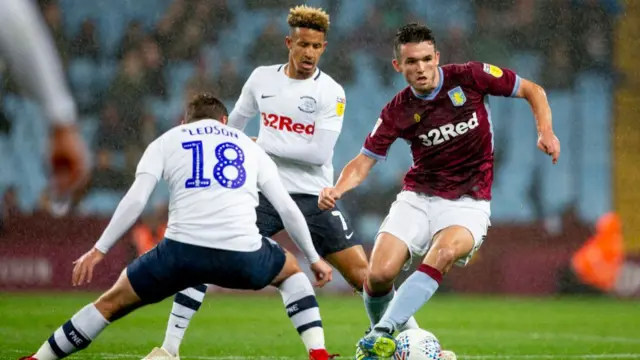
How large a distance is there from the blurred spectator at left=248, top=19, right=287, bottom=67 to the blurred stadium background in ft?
0.09

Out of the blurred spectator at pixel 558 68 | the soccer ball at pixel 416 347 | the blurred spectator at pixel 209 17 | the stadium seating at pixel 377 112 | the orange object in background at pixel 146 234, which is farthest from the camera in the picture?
the blurred spectator at pixel 558 68

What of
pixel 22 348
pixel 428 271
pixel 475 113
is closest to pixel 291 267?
pixel 428 271

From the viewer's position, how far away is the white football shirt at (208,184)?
5.60 m

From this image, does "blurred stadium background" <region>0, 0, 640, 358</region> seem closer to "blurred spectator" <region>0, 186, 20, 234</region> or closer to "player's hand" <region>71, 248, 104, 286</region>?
"blurred spectator" <region>0, 186, 20, 234</region>

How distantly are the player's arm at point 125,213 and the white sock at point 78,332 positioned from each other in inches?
7.1

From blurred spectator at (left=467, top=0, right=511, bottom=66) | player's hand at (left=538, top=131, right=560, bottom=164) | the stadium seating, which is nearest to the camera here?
player's hand at (left=538, top=131, right=560, bottom=164)

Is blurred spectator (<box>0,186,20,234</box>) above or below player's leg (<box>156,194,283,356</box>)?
below

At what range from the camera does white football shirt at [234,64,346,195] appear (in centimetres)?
723

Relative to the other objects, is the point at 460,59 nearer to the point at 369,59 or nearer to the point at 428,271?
the point at 369,59

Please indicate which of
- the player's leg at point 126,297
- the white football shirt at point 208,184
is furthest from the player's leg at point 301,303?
the player's leg at point 126,297

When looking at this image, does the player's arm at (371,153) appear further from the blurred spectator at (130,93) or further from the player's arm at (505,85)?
the blurred spectator at (130,93)

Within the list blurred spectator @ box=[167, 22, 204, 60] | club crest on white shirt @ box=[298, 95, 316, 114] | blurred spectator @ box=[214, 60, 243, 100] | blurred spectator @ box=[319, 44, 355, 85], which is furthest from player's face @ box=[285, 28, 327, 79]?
blurred spectator @ box=[167, 22, 204, 60]

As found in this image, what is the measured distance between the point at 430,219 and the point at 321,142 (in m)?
0.99

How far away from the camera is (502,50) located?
17.8m
